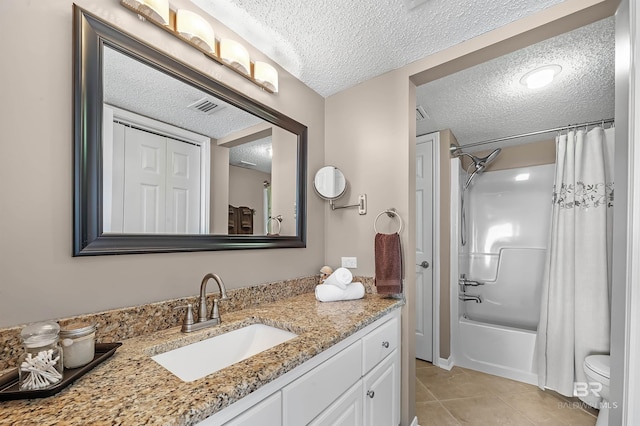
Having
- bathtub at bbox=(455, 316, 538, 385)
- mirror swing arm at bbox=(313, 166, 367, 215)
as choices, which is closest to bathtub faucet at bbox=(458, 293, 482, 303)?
bathtub at bbox=(455, 316, 538, 385)

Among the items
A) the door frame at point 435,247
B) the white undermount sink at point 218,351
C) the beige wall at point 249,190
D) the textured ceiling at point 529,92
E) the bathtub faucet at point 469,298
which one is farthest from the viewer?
the bathtub faucet at point 469,298

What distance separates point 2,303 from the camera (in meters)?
0.77

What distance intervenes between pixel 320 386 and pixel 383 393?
63 cm

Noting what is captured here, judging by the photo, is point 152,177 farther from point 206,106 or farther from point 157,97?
point 206,106

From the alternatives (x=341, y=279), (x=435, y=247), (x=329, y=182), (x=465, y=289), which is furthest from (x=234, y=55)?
(x=465, y=289)

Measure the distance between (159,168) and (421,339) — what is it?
277cm

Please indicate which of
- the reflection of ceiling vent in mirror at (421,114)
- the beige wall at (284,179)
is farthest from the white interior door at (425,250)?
the beige wall at (284,179)

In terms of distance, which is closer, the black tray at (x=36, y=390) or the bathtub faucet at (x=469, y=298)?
the black tray at (x=36, y=390)

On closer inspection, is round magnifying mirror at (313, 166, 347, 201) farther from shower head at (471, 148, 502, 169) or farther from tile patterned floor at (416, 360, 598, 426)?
shower head at (471, 148, 502, 169)

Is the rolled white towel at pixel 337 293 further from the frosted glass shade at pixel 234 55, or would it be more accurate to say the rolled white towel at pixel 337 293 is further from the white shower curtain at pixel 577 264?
the white shower curtain at pixel 577 264

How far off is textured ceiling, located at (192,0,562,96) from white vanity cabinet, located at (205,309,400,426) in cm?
153

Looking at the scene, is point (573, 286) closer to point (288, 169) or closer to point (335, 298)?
point (335, 298)

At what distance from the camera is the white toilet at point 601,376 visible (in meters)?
1.55

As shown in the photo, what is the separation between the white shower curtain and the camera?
6.35ft
